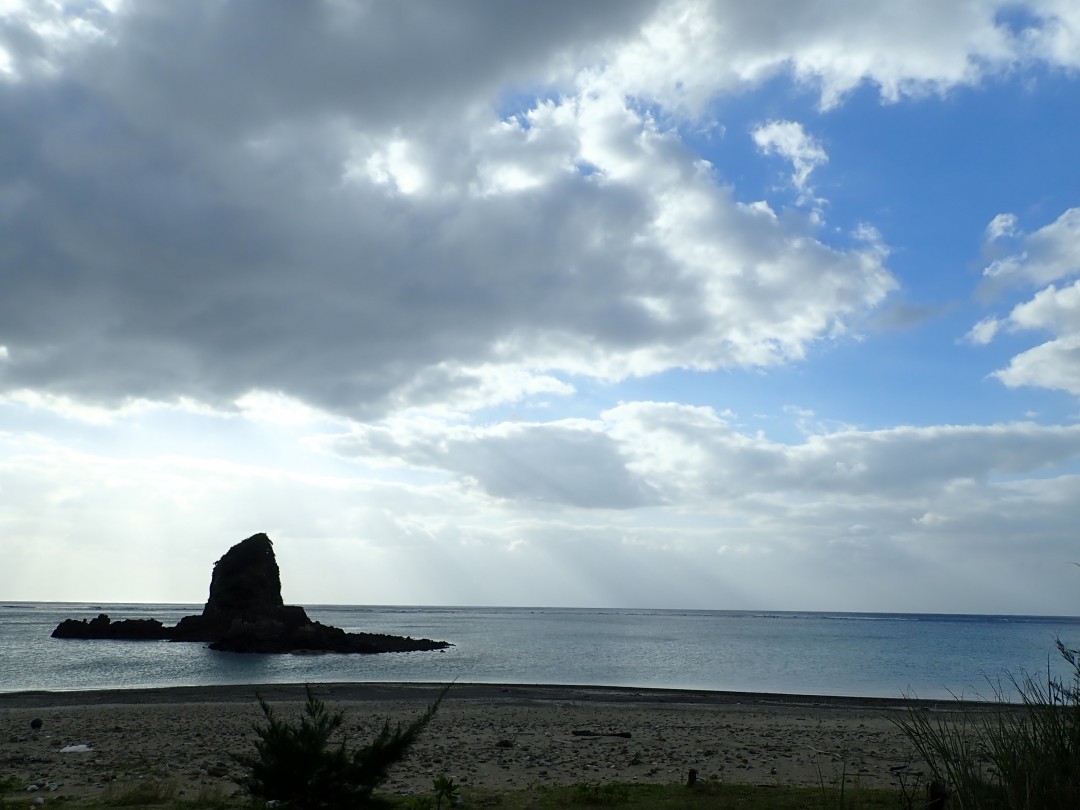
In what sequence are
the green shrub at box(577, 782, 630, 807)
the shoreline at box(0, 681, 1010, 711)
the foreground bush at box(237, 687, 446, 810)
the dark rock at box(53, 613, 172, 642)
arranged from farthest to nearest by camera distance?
the dark rock at box(53, 613, 172, 642)
the shoreline at box(0, 681, 1010, 711)
the green shrub at box(577, 782, 630, 807)
the foreground bush at box(237, 687, 446, 810)

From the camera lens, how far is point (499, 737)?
2259 centimetres

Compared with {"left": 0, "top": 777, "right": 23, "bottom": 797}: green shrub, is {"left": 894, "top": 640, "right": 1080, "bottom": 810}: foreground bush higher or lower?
higher

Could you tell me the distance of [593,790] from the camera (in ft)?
46.0

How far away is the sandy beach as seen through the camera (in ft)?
55.4

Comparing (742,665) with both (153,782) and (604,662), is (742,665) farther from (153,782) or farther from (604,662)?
(153,782)

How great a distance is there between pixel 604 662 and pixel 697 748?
46.0 meters

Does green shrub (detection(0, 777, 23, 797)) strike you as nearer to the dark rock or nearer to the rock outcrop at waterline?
the rock outcrop at waterline

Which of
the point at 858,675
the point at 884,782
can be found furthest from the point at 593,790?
the point at 858,675

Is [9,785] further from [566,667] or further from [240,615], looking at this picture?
[240,615]

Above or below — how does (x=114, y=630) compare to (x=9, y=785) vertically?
below

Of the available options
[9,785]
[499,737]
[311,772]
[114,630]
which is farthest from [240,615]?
[311,772]

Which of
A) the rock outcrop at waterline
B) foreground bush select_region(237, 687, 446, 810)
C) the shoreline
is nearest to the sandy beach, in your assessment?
the shoreline

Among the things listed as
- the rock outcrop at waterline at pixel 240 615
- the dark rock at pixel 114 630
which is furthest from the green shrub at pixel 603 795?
the dark rock at pixel 114 630

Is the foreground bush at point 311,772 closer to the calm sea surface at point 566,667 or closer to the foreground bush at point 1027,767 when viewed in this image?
the foreground bush at point 1027,767
